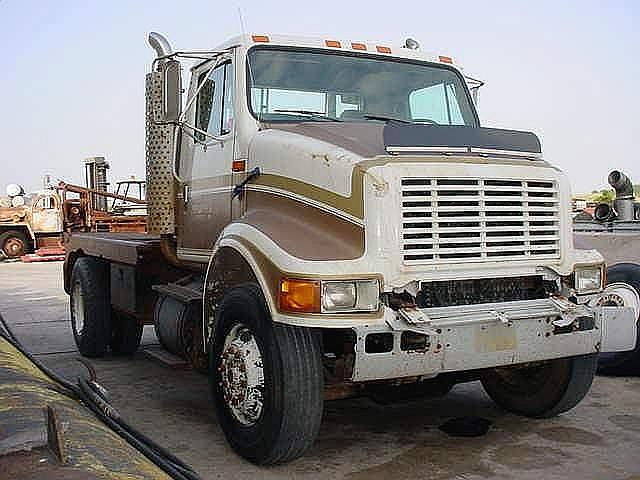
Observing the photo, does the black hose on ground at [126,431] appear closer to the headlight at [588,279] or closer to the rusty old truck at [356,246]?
the rusty old truck at [356,246]

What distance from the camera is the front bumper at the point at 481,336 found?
13.1ft

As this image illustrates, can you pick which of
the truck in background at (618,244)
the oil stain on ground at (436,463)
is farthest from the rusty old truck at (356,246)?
the truck in background at (618,244)

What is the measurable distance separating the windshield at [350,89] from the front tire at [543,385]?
1.94m

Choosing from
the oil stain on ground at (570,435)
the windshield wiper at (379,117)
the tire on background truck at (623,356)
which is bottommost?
the oil stain on ground at (570,435)

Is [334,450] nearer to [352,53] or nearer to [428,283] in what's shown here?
[428,283]

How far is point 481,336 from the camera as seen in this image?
4.19 meters

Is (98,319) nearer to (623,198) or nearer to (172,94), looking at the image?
(172,94)

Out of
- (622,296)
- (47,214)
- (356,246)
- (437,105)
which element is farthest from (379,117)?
(47,214)

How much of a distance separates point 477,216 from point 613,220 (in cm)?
449

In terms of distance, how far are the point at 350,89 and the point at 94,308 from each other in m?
3.79

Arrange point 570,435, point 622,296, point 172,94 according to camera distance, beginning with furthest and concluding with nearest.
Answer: point 622,296 < point 172,94 < point 570,435

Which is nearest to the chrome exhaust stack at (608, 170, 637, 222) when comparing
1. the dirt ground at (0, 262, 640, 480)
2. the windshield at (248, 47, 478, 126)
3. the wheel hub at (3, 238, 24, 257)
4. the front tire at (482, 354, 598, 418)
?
the dirt ground at (0, 262, 640, 480)

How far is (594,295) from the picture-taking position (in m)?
4.74

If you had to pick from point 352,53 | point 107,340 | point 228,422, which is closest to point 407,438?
point 228,422
